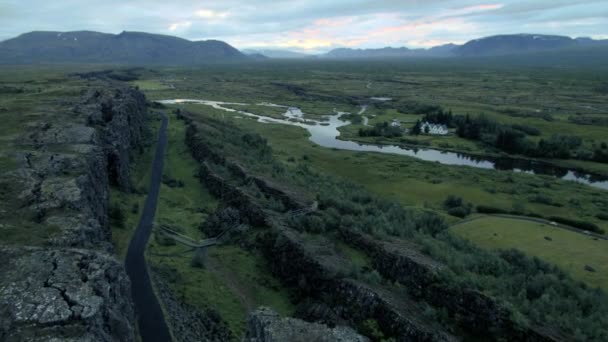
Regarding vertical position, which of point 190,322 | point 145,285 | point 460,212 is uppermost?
point 145,285

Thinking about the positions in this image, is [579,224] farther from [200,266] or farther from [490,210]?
[200,266]

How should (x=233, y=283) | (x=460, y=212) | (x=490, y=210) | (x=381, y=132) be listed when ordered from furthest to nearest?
(x=381, y=132) < (x=490, y=210) < (x=460, y=212) < (x=233, y=283)

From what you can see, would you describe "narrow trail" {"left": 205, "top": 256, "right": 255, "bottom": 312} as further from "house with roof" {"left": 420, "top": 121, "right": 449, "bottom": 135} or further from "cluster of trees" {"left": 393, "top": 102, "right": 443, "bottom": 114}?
"cluster of trees" {"left": 393, "top": 102, "right": 443, "bottom": 114}

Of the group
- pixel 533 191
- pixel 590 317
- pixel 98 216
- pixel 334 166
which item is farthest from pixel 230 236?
pixel 533 191

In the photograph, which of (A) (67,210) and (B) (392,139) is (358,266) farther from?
(B) (392,139)

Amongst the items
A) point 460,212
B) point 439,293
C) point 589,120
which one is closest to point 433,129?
point 589,120
